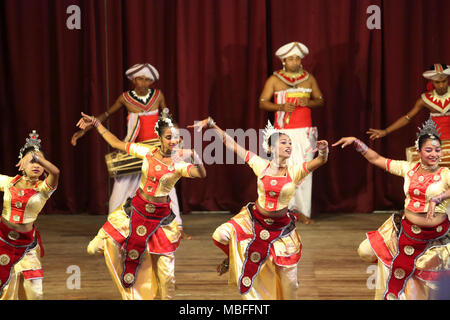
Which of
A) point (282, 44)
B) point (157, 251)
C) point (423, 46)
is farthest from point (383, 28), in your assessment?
point (157, 251)

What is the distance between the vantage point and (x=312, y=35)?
22.4ft

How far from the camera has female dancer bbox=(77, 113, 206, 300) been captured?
4.23m

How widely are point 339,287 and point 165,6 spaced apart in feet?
11.4

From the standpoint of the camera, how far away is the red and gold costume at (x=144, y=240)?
167 inches

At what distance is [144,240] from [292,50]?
2722 mm

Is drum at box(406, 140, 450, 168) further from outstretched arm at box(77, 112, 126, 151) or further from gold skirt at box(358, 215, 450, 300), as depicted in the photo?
outstretched arm at box(77, 112, 126, 151)

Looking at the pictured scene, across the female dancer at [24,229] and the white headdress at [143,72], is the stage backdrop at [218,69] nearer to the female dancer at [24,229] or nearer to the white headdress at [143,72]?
the white headdress at [143,72]

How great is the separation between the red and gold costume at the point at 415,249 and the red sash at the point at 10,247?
196 centimetres

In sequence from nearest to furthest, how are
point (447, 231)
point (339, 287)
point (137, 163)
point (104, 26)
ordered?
point (447, 231), point (339, 287), point (137, 163), point (104, 26)

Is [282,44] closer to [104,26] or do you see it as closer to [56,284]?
[104,26]

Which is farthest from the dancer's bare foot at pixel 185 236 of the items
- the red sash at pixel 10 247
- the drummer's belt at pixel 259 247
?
the red sash at pixel 10 247

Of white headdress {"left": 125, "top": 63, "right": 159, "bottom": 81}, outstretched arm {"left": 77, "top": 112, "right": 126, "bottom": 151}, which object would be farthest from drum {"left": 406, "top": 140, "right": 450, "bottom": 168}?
outstretched arm {"left": 77, "top": 112, "right": 126, "bottom": 151}

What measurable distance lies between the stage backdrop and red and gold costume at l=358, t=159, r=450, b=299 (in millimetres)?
2991

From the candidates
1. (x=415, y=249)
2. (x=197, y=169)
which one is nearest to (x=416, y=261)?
(x=415, y=249)
